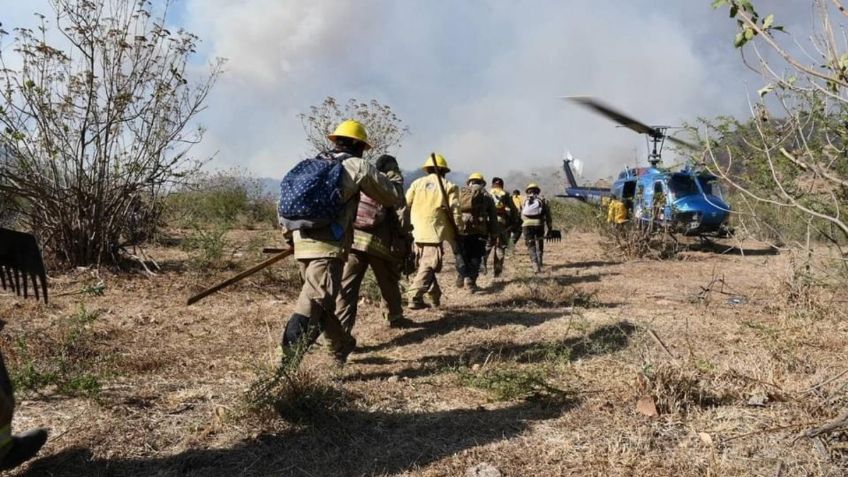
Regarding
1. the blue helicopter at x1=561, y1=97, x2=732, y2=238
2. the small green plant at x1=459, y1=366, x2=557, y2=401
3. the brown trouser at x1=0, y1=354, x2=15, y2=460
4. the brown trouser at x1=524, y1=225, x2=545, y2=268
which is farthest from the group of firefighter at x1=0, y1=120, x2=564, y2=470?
the blue helicopter at x1=561, y1=97, x2=732, y2=238

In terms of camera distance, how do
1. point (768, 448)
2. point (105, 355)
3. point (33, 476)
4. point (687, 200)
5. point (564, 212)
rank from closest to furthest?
point (33, 476), point (768, 448), point (105, 355), point (687, 200), point (564, 212)

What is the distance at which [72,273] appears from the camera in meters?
6.92

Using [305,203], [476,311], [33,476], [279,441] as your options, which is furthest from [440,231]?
[33,476]

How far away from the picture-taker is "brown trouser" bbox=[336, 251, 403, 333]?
4.59 meters

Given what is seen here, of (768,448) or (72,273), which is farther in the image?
(72,273)

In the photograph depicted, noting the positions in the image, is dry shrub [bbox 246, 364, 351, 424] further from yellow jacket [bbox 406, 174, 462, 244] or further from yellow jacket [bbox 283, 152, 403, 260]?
yellow jacket [bbox 406, 174, 462, 244]

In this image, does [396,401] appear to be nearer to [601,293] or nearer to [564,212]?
[601,293]

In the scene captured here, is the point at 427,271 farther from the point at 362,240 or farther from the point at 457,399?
the point at 457,399

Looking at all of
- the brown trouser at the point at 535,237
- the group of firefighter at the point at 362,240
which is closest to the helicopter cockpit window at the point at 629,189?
the brown trouser at the point at 535,237

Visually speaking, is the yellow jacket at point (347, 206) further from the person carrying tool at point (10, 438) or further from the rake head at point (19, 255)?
the person carrying tool at point (10, 438)

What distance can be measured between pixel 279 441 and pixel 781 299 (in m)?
5.08

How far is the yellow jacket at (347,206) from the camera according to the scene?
3.86 m

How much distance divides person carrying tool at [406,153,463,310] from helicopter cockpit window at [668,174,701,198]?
334 inches

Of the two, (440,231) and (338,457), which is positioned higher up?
(440,231)
